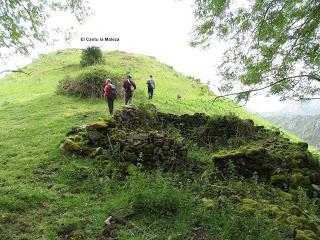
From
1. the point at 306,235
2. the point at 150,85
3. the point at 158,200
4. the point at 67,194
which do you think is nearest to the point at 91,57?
the point at 150,85

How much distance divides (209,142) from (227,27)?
6535mm

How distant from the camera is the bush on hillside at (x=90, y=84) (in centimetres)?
2709

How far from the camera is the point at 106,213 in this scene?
30.4ft

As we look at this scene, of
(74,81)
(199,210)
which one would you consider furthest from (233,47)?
(74,81)

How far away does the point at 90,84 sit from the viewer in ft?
89.3

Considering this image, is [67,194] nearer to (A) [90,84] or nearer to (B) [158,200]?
(B) [158,200]

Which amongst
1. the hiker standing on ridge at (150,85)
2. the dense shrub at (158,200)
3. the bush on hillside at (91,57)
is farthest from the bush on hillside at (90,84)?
the dense shrub at (158,200)

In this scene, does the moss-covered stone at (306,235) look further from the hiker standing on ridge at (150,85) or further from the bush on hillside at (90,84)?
the bush on hillside at (90,84)

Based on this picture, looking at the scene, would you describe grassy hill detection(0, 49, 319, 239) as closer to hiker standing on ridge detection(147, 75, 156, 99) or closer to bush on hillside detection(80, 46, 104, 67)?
hiker standing on ridge detection(147, 75, 156, 99)

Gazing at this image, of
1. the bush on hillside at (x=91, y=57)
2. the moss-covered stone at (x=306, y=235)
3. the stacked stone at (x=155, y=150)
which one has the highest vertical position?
the bush on hillside at (x=91, y=57)

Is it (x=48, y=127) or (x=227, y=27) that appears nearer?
(x=227, y=27)

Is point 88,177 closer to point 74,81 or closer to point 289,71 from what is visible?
point 289,71

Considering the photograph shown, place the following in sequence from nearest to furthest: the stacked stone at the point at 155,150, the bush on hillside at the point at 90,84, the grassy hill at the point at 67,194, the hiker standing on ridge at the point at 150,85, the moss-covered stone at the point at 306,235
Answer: the moss-covered stone at the point at 306,235 < the grassy hill at the point at 67,194 < the stacked stone at the point at 155,150 < the hiker standing on ridge at the point at 150,85 < the bush on hillside at the point at 90,84

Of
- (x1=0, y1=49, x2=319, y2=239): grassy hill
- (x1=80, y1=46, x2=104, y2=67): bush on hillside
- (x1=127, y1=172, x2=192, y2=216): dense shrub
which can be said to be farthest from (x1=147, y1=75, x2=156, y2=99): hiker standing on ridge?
(x1=127, y1=172, x2=192, y2=216): dense shrub
